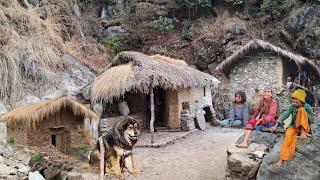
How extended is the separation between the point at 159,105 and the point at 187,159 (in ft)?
18.7

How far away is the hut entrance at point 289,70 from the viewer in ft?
55.4

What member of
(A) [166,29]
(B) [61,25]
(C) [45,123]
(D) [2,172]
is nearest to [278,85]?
(A) [166,29]

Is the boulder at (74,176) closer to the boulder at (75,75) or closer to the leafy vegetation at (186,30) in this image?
the boulder at (75,75)

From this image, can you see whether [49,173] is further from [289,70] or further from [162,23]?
[162,23]

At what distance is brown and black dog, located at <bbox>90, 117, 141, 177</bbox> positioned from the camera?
723cm

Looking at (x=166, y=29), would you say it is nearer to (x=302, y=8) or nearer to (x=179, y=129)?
(x=302, y=8)

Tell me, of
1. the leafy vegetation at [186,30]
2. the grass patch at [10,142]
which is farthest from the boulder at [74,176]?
the leafy vegetation at [186,30]

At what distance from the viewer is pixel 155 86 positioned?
45.4ft

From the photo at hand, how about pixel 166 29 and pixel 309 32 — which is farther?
pixel 166 29

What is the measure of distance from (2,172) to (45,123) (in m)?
1.82

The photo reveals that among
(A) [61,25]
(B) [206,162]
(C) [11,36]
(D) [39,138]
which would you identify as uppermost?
(A) [61,25]

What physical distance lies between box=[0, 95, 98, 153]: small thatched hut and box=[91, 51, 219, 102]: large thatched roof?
120 inches

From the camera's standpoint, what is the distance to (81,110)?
9.05m

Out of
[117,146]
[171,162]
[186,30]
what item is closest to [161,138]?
[171,162]
